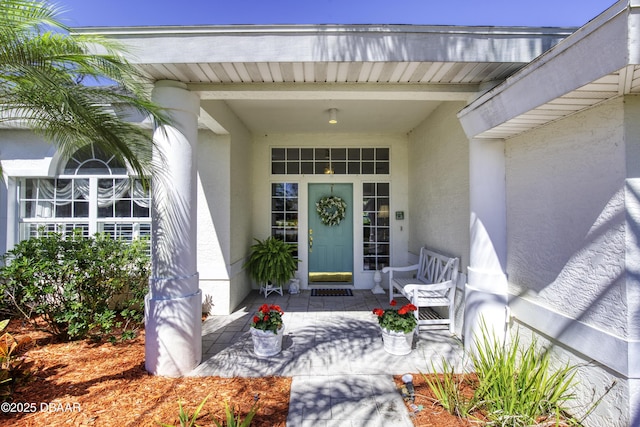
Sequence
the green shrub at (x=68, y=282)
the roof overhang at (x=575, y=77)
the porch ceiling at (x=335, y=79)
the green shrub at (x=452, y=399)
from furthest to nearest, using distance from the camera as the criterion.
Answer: the green shrub at (x=68, y=282) < the porch ceiling at (x=335, y=79) < the green shrub at (x=452, y=399) < the roof overhang at (x=575, y=77)

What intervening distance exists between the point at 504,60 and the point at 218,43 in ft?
8.48

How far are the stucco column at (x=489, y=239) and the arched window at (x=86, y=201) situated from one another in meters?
5.06

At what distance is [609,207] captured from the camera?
199 cm

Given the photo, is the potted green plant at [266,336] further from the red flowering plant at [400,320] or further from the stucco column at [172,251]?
the red flowering plant at [400,320]

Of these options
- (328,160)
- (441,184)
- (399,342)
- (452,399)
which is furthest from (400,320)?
(328,160)

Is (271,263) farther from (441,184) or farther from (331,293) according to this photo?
(441,184)

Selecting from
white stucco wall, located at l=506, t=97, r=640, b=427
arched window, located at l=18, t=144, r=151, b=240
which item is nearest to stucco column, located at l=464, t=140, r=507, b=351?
white stucco wall, located at l=506, t=97, r=640, b=427

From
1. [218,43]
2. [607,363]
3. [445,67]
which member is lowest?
[607,363]

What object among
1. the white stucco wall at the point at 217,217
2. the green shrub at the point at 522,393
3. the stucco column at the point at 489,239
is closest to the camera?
the green shrub at the point at 522,393

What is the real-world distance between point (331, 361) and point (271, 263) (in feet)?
8.25

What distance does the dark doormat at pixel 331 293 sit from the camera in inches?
220

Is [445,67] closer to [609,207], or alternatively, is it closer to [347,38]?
[347,38]

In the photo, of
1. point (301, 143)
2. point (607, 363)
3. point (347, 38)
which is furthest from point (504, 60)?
point (301, 143)

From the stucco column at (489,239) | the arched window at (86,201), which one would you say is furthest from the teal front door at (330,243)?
the stucco column at (489,239)
